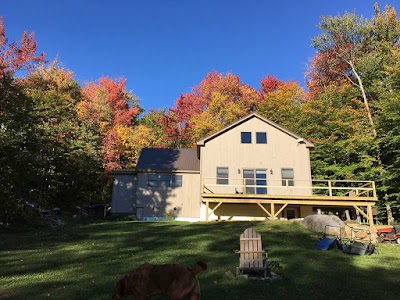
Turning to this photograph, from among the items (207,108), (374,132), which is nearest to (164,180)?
(374,132)

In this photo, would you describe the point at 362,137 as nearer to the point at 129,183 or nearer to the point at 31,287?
the point at 129,183

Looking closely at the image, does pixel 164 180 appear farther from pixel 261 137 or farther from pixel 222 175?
pixel 261 137

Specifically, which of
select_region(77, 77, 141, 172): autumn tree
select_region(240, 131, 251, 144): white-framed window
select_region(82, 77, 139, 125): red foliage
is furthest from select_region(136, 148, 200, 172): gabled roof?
select_region(82, 77, 139, 125): red foliage

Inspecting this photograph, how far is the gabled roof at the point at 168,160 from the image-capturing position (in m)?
25.9

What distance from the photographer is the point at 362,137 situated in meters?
27.9

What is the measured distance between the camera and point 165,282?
514 cm

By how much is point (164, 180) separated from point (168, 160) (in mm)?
2187

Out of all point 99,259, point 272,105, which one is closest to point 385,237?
point 99,259

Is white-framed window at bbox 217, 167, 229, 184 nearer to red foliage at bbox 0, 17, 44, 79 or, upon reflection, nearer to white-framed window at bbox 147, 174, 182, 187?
white-framed window at bbox 147, 174, 182, 187

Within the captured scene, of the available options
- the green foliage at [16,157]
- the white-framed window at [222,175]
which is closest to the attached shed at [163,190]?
the white-framed window at [222,175]

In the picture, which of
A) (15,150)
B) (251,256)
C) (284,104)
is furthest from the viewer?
(284,104)

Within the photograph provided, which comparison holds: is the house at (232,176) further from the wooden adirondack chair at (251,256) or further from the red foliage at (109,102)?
the red foliage at (109,102)

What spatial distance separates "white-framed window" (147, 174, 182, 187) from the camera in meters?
25.5

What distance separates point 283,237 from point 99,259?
8.62m
